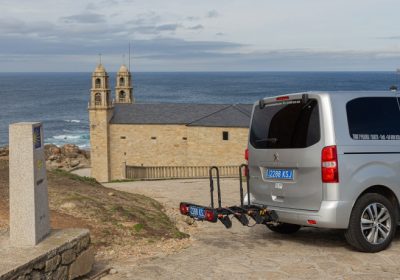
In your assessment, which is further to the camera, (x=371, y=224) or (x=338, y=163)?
(x=371, y=224)

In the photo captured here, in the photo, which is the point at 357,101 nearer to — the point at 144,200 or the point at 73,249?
the point at 73,249

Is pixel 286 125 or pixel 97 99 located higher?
pixel 97 99

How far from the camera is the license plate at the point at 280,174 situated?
834cm

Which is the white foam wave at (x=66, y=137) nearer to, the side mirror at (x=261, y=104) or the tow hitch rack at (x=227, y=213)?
the side mirror at (x=261, y=104)

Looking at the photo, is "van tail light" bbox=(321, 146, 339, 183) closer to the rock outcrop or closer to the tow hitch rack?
the tow hitch rack

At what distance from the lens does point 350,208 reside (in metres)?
7.89

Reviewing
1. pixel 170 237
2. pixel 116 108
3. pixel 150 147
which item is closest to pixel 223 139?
pixel 150 147

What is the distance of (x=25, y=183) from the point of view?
21.4 ft

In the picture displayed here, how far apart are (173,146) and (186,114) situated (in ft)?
10.3

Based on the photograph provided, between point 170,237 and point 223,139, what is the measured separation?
37907 millimetres

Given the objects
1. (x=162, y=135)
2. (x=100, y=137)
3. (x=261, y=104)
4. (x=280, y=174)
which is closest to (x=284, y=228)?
(x=280, y=174)

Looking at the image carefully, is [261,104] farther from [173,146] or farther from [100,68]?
[100,68]

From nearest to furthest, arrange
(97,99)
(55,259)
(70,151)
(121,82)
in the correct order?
(55,259)
(97,99)
(70,151)
(121,82)

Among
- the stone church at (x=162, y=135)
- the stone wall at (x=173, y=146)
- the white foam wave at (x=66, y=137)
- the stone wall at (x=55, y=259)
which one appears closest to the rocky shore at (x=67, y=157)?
the stone church at (x=162, y=135)
